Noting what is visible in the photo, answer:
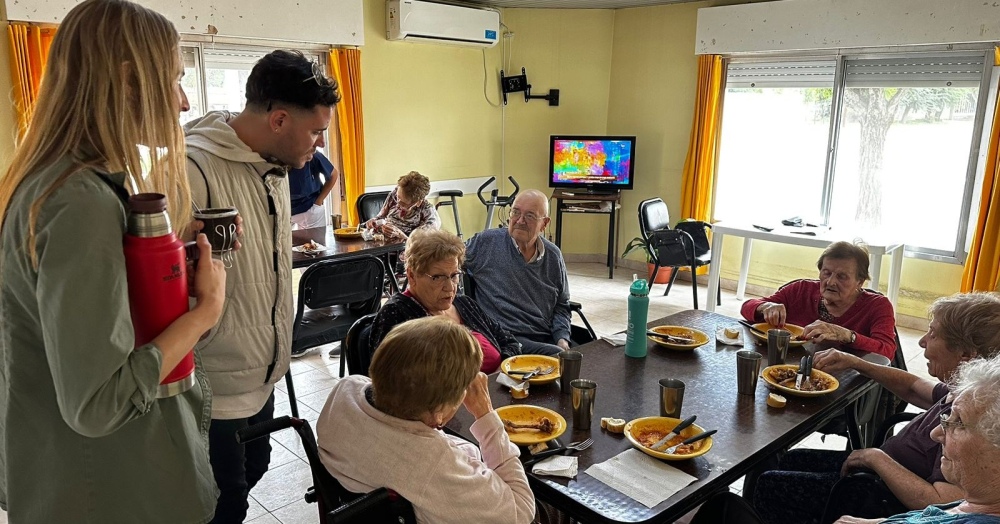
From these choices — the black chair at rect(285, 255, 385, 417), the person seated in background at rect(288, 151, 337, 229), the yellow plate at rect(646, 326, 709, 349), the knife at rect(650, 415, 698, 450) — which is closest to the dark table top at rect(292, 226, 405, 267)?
the black chair at rect(285, 255, 385, 417)

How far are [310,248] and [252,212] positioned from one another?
88.4 inches

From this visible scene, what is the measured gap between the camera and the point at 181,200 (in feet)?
3.84

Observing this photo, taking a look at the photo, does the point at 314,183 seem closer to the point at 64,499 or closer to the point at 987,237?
the point at 64,499

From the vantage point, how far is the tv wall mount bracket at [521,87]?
→ 21.5ft

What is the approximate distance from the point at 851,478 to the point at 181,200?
166 cm

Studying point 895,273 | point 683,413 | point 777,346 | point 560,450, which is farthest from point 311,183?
point 895,273

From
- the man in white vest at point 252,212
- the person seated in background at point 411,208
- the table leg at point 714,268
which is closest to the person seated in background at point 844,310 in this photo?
the man in white vest at point 252,212

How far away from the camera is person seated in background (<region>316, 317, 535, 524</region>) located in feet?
4.31

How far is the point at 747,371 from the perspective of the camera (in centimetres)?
194

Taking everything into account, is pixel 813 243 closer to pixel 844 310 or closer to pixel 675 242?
pixel 675 242

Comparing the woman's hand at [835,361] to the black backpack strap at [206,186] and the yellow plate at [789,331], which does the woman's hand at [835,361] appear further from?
the black backpack strap at [206,186]

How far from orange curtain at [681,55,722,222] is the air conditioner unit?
188 cm

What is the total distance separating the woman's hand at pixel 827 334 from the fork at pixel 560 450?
3.59 ft

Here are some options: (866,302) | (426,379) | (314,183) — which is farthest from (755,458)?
(314,183)
